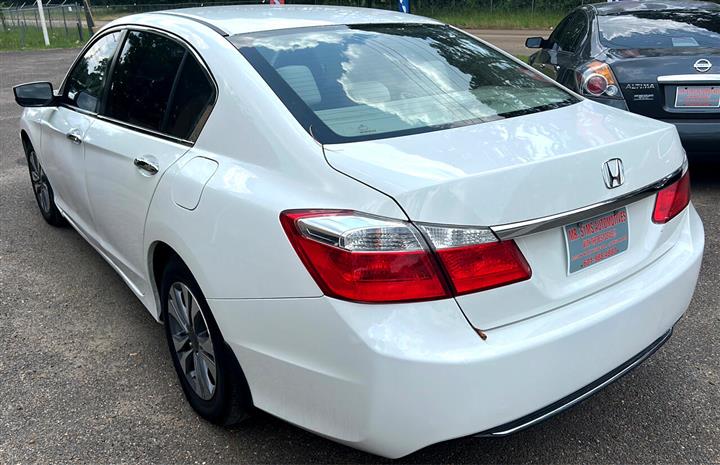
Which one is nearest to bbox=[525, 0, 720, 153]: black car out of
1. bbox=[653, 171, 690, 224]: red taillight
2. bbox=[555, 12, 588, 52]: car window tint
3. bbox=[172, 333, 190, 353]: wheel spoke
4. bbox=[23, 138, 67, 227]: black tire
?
bbox=[555, 12, 588, 52]: car window tint

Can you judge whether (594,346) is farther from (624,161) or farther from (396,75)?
(396,75)

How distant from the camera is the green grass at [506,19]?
27844 millimetres

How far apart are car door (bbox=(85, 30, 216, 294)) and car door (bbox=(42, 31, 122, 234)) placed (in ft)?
0.53

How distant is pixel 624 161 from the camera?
2.18m

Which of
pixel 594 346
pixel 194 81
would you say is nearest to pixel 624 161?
pixel 594 346

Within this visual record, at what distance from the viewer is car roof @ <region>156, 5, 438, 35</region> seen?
112 inches

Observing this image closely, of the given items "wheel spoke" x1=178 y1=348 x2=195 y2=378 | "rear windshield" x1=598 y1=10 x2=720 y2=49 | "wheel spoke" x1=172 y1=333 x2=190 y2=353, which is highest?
"rear windshield" x1=598 y1=10 x2=720 y2=49

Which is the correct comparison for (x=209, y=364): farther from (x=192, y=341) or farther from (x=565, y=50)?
(x=565, y=50)

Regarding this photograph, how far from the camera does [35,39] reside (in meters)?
24.2

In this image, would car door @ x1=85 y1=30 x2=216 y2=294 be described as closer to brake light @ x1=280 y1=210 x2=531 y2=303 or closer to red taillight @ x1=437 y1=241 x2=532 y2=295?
brake light @ x1=280 y1=210 x2=531 y2=303

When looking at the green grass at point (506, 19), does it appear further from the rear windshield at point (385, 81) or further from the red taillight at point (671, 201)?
the red taillight at point (671, 201)

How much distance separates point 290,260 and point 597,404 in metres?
1.57

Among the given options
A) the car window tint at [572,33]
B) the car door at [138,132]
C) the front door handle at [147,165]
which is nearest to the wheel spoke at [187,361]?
the car door at [138,132]

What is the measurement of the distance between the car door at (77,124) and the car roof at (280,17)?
65 cm
